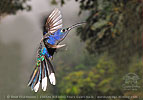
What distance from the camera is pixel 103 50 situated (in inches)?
56.3

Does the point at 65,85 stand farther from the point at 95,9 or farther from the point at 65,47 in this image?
the point at 65,47

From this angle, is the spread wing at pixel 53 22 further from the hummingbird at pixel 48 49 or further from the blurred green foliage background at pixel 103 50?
the blurred green foliage background at pixel 103 50

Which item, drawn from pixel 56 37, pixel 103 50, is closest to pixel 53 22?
pixel 56 37

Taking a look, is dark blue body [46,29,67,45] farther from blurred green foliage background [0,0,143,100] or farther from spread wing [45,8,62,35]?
blurred green foliage background [0,0,143,100]

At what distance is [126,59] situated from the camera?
1.47 meters

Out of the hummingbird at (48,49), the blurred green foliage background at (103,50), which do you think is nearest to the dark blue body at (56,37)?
the hummingbird at (48,49)

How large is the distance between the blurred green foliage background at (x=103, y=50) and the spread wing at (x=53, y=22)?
0.39m

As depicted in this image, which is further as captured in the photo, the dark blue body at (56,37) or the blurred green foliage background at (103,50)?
the blurred green foliage background at (103,50)

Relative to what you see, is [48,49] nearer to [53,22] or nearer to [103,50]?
[53,22]

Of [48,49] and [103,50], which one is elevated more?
[103,50]

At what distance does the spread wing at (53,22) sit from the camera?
2.50ft

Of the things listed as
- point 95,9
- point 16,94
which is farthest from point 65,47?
point 95,9

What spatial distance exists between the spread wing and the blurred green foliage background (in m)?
0.39

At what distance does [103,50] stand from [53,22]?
2.41 ft
